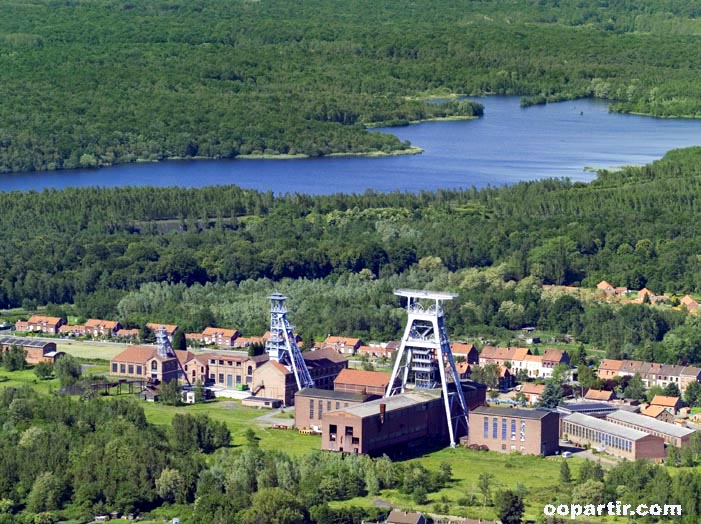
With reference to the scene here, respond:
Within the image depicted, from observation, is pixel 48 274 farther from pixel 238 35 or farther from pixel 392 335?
pixel 238 35

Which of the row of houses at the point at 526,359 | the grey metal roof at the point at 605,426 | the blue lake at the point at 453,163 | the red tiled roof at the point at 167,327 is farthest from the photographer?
the blue lake at the point at 453,163

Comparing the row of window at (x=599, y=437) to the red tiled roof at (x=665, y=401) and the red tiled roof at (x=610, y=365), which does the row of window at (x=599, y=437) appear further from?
the red tiled roof at (x=610, y=365)

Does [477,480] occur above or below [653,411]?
above

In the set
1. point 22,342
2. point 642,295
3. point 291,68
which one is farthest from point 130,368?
point 291,68

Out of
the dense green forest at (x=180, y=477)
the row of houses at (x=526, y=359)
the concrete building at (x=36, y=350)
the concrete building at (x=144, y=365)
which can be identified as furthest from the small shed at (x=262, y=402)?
the row of houses at (x=526, y=359)

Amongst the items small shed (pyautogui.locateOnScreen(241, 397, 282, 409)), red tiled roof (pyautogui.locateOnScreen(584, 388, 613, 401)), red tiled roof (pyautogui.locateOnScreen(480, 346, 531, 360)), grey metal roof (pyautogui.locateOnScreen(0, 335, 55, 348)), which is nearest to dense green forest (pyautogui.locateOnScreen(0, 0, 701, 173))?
grey metal roof (pyautogui.locateOnScreen(0, 335, 55, 348))

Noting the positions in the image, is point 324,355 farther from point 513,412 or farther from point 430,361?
point 513,412
